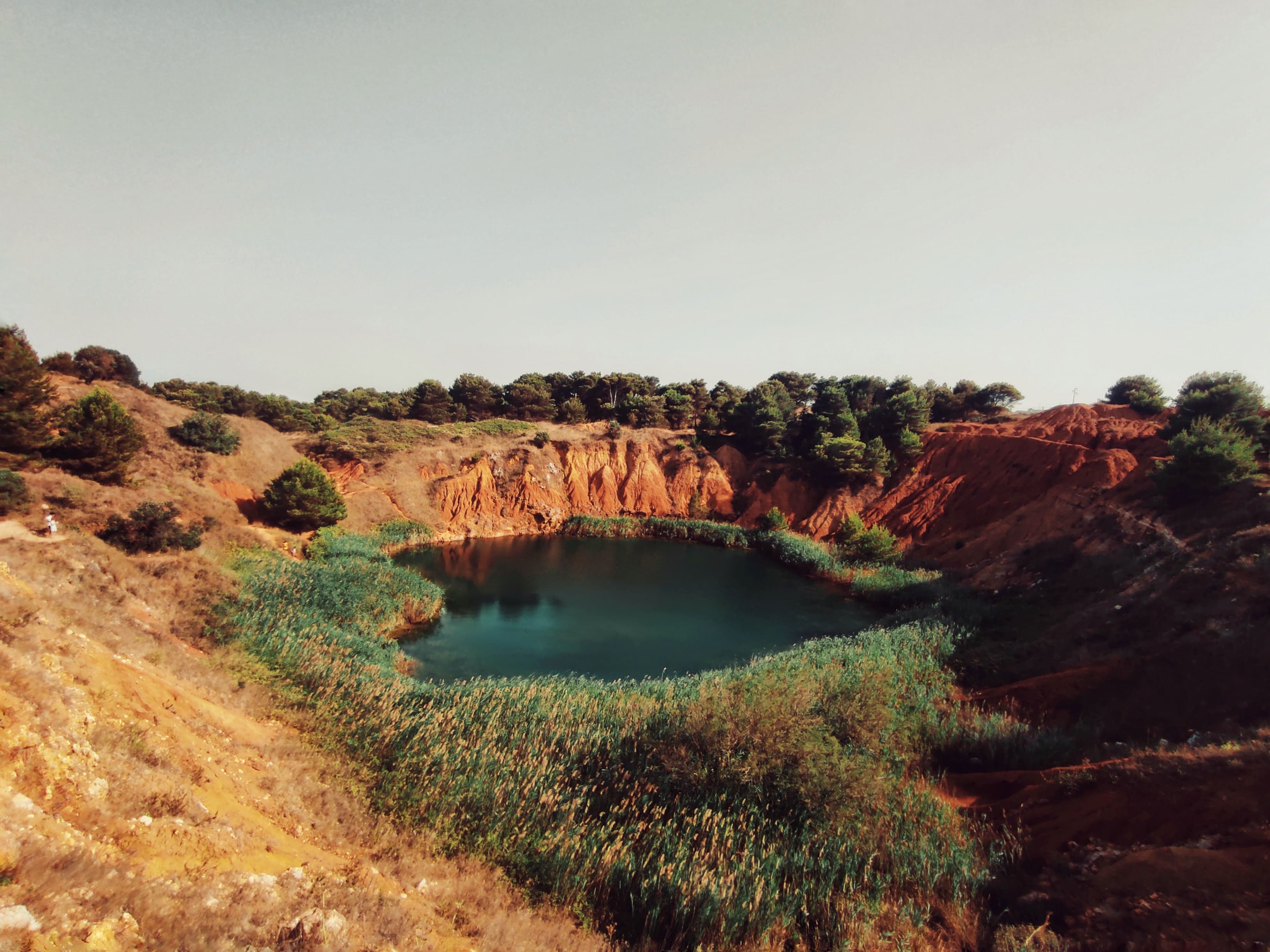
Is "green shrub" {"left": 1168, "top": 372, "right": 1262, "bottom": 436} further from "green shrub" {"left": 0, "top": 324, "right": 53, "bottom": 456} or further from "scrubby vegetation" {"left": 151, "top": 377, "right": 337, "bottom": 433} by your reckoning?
"scrubby vegetation" {"left": 151, "top": 377, "right": 337, "bottom": 433}

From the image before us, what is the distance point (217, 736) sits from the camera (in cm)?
791

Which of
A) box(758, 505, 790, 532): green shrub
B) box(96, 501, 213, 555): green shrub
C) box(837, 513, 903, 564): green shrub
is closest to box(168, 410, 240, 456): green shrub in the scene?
box(96, 501, 213, 555): green shrub

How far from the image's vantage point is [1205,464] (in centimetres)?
1853

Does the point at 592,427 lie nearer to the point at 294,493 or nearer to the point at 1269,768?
the point at 294,493

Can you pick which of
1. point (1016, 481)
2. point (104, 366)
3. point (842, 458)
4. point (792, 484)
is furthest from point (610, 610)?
point (104, 366)

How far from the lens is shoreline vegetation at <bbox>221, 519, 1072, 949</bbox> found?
277 inches

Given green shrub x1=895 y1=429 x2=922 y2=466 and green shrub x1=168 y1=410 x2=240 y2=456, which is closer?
green shrub x1=168 y1=410 x2=240 y2=456

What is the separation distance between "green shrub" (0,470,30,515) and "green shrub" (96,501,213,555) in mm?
1723

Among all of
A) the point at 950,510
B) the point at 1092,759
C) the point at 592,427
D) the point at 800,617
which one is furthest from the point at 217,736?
the point at 592,427

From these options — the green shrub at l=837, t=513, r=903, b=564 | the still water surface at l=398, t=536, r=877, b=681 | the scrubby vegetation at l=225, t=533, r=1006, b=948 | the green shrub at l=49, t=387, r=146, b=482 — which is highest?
the green shrub at l=49, t=387, r=146, b=482

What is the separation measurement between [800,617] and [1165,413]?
84.1 feet

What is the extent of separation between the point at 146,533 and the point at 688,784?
1604 centimetres

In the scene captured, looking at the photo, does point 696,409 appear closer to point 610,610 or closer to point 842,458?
point 842,458

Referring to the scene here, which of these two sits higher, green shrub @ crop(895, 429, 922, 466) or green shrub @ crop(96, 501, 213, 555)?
green shrub @ crop(895, 429, 922, 466)
